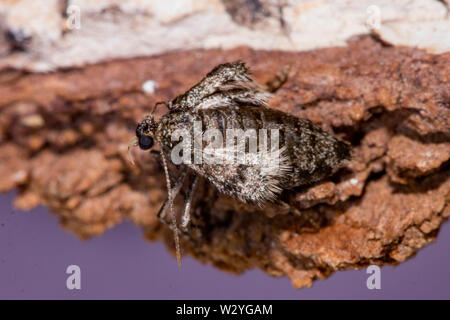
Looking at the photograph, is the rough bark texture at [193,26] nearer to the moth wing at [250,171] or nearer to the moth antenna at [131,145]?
the moth antenna at [131,145]

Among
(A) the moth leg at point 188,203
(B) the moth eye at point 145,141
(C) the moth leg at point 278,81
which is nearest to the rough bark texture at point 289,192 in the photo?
(C) the moth leg at point 278,81

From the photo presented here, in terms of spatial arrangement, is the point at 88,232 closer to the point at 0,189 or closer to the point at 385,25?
the point at 0,189

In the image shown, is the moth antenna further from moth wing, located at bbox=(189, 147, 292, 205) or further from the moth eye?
moth wing, located at bbox=(189, 147, 292, 205)

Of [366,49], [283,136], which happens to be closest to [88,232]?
[283,136]

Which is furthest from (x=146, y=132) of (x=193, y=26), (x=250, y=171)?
(x=193, y=26)

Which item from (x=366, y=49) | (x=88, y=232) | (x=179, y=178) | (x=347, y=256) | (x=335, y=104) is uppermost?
(x=366, y=49)

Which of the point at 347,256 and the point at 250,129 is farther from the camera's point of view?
the point at 347,256

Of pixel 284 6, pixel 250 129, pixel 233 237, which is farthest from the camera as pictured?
pixel 233 237

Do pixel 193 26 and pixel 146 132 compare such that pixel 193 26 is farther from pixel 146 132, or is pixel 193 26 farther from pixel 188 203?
pixel 188 203
